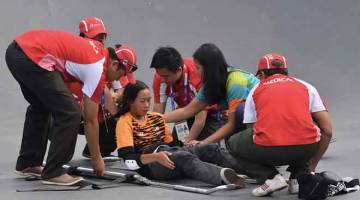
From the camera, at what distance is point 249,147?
3.05 meters

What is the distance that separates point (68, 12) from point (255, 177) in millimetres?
4181

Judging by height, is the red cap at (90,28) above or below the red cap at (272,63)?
above

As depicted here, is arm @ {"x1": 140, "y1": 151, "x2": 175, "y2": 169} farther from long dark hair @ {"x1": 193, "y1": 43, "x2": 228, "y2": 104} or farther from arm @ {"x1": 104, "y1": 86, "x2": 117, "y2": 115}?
arm @ {"x1": 104, "y1": 86, "x2": 117, "y2": 115}

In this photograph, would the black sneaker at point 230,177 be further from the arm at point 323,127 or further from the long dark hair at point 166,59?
the long dark hair at point 166,59

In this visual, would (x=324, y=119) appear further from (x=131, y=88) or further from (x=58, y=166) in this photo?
(x=58, y=166)

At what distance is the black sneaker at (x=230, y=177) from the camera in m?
3.17

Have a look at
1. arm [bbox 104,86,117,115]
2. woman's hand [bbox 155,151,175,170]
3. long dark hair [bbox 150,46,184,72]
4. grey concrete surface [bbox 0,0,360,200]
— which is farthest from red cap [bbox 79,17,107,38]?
grey concrete surface [bbox 0,0,360,200]

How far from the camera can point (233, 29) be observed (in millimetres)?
7180

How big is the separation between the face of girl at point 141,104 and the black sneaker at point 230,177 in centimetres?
56

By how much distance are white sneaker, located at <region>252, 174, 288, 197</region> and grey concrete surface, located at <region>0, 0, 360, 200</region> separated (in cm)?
297

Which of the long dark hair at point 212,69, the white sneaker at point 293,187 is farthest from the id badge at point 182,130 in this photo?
the white sneaker at point 293,187

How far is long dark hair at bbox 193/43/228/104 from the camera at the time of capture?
3.54m

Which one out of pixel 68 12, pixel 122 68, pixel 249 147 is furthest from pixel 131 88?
pixel 68 12

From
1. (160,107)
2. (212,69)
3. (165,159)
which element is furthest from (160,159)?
(160,107)
